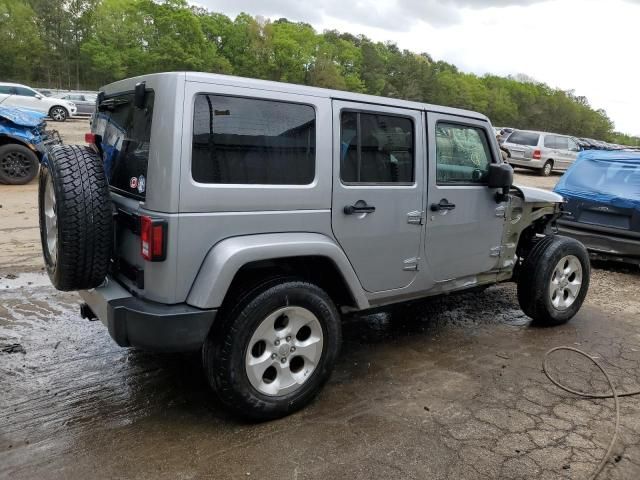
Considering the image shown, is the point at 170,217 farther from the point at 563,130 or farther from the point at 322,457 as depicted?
the point at 563,130

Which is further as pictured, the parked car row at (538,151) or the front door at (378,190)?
the parked car row at (538,151)

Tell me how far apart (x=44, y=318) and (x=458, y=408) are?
11.1ft

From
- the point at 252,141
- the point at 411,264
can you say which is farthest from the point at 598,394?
the point at 252,141

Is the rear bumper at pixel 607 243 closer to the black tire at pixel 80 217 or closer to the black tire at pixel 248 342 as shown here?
the black tire at pixel 248 342

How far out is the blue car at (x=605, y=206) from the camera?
6.62 meters

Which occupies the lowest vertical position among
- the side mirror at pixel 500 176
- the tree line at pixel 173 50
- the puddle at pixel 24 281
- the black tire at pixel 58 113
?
the puddle at pixel 24 281

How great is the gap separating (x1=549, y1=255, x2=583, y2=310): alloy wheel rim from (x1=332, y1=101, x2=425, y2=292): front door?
1.73 m

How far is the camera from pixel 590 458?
9.21 ft

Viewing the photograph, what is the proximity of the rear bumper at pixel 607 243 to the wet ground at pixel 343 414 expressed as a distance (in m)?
2.45

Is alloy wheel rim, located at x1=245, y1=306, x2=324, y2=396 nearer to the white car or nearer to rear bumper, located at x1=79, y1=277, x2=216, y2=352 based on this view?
rear bumper, located at x1=79, y1=277, x2=216, y2=352

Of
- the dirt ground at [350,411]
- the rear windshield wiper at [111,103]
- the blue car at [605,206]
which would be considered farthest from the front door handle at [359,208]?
the blue car at [605,206]

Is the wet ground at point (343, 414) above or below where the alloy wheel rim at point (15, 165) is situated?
below

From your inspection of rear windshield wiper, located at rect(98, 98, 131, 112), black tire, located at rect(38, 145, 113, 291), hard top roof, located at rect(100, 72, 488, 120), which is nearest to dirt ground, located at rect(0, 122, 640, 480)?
black tire, located at rect(38, 145, 113, 291)

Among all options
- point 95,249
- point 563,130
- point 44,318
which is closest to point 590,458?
point 95,249
